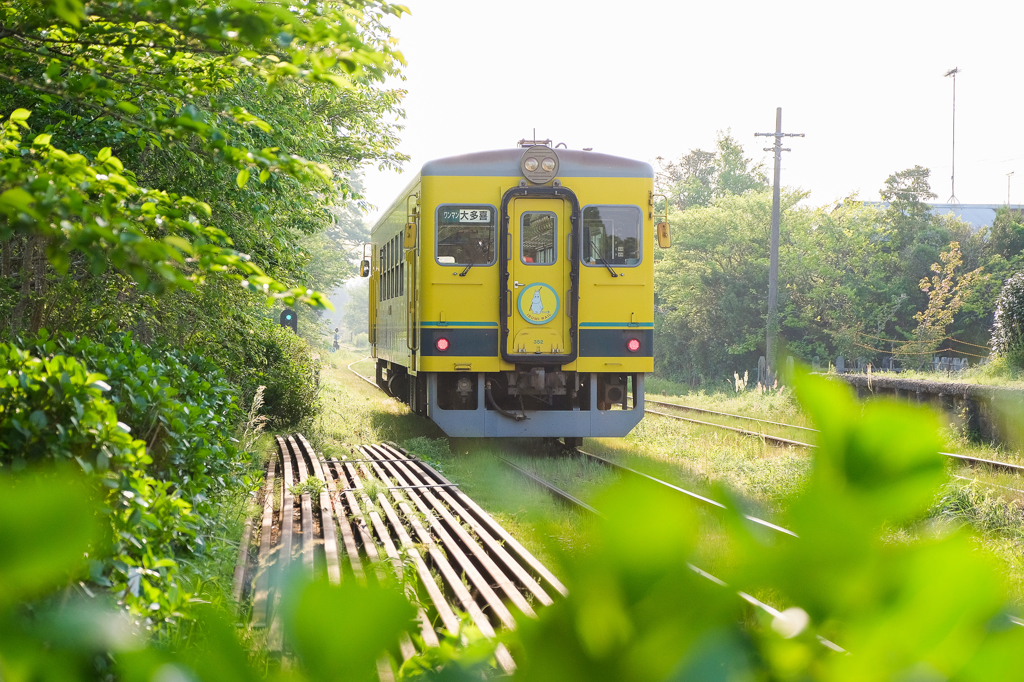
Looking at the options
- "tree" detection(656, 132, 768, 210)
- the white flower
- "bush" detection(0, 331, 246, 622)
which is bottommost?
"bush" detection(0, 331, 246, 622)

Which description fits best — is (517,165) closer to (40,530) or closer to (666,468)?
(666,468)

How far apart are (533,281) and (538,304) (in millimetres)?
281

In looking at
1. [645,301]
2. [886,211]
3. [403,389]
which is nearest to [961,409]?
[645,301]

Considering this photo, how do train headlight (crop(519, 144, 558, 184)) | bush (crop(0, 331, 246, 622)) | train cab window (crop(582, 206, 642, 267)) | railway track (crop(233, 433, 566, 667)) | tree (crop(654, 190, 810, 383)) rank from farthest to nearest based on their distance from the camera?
tree (crop(654, 190, 810, 383)) → train cab window (crop(582, 206, 642, 267)) → train headlight (crop(519, 144, 558, 184)) → railway track (crop(233, 433, 566, 667)) → bush (crop(0, 331, 246, 622))

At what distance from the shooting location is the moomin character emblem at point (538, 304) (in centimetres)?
981

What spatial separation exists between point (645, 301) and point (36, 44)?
7.52 m

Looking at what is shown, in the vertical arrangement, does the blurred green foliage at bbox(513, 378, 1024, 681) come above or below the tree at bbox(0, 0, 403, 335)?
below

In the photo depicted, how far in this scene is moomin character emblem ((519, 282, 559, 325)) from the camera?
9.81 meters

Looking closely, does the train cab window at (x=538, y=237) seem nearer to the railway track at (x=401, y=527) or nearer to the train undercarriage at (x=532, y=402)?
the train undercarriage at (x=532, y=402)

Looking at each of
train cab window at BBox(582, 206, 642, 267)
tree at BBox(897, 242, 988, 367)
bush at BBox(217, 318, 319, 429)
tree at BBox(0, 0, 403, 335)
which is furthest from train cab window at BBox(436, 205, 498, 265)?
tree at BBox(897, 242, 988, 367)

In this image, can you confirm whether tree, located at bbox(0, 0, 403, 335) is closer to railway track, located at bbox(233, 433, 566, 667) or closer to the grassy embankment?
the grassy embankment

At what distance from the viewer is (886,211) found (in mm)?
32562

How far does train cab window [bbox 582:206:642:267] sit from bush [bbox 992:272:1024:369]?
852 cm

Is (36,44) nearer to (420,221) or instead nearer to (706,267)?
(420,221)
